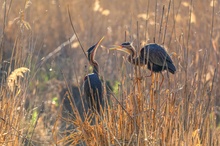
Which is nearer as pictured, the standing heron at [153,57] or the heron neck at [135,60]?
the heron neck at [135,60]

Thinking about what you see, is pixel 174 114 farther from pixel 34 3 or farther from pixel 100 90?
pixel 34 3

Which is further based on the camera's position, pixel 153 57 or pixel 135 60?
pixel 153 57

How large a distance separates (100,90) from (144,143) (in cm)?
120

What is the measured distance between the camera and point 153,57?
4.19 metres

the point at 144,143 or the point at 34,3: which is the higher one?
the point at 34,3

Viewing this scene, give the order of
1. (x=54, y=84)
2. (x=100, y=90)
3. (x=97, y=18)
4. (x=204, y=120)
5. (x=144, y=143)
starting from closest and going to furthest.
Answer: (x=144, y=143), (x=204, y=120), (x=100, y=90), (x=54, y=84), (x=97, y=18)

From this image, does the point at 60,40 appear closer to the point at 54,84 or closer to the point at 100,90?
the point at 54,84

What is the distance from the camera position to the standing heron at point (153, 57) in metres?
4.12

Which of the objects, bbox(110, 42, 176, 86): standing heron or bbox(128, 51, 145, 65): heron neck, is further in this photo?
bbox(110, 42, 176, 86): standing heron

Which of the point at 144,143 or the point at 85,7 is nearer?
the point at 144,143

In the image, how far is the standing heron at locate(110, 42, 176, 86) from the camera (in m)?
4.12

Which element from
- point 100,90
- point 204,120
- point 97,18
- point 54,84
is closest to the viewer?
point 204,120

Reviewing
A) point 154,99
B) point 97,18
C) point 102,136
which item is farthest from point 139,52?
point 97,18

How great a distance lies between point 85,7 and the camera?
951 cm
